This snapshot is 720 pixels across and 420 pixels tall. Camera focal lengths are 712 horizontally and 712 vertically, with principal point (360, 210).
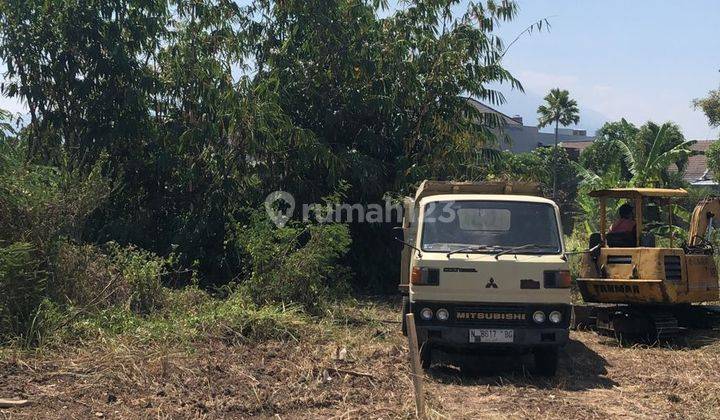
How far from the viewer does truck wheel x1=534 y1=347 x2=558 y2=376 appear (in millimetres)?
8430

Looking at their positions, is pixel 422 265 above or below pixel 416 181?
below

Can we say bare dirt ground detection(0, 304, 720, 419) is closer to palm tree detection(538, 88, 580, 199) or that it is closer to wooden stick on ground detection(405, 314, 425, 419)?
wooden stick on ground detection(405, 314, 425, 419)

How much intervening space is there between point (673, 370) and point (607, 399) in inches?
72.9

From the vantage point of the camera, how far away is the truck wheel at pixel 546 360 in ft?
27.7

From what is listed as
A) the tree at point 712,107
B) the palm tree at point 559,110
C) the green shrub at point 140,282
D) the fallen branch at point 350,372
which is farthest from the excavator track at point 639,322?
the palm tree at point 559,110

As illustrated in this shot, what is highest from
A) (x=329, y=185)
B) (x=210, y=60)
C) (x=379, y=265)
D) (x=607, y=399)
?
(x=210, y=60)

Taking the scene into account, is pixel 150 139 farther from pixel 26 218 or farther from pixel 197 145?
pixel 26 218

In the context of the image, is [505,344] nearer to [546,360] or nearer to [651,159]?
[546,360]

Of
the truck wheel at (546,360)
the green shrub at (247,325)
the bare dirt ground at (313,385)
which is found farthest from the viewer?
the green shrub at (247,325)

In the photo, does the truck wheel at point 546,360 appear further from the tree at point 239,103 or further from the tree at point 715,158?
the tree at point 715,158

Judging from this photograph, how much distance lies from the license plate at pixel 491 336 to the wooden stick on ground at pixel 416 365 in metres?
1.70

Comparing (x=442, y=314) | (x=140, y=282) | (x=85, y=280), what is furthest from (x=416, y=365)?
(x=140, y=282)

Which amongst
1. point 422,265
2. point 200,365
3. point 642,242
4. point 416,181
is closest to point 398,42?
point 416,181

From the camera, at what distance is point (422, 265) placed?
8.21 meters
